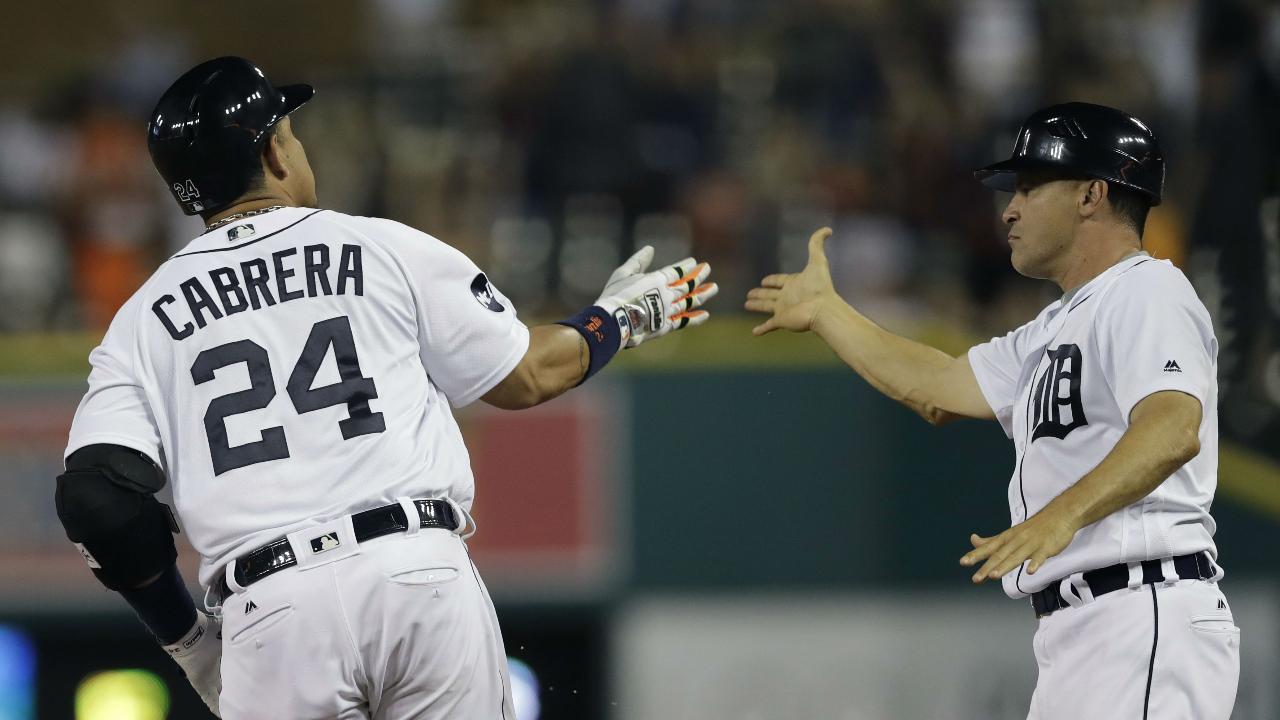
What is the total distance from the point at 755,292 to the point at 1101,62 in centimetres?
534

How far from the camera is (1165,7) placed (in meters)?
10.4

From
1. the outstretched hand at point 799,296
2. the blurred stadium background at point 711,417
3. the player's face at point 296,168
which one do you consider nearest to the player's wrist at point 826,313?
the outstretched hand at point 799,296

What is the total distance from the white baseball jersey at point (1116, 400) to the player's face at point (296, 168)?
1.86m

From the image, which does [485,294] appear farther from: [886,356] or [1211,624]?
[1211,624]

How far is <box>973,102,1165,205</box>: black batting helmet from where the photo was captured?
420cm

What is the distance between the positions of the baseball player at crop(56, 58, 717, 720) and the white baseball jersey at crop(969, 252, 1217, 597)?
4.08 feet

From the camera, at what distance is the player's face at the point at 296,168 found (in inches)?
159

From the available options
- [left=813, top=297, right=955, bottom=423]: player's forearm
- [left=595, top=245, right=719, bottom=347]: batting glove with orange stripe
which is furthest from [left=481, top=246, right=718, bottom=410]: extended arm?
[left=813, top=297, right=955, bottom=423]: player's forearm

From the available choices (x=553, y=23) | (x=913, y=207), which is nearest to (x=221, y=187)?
(x=913, y=207)

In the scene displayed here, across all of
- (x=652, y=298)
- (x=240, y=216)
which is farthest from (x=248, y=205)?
(x=652, y=298)

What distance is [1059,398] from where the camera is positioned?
13.3ft

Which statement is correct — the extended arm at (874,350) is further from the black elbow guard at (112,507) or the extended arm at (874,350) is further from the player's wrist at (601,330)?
the black elbow guard at (112,507)

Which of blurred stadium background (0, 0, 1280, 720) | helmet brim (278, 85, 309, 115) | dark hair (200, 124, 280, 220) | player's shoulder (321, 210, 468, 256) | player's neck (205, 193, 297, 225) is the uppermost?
helmet brim (278, 85, 309, 115)

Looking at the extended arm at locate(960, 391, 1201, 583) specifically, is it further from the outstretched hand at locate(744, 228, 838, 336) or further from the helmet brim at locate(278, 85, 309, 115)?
the helmet brim at locate(278, 85, 309, 115)
